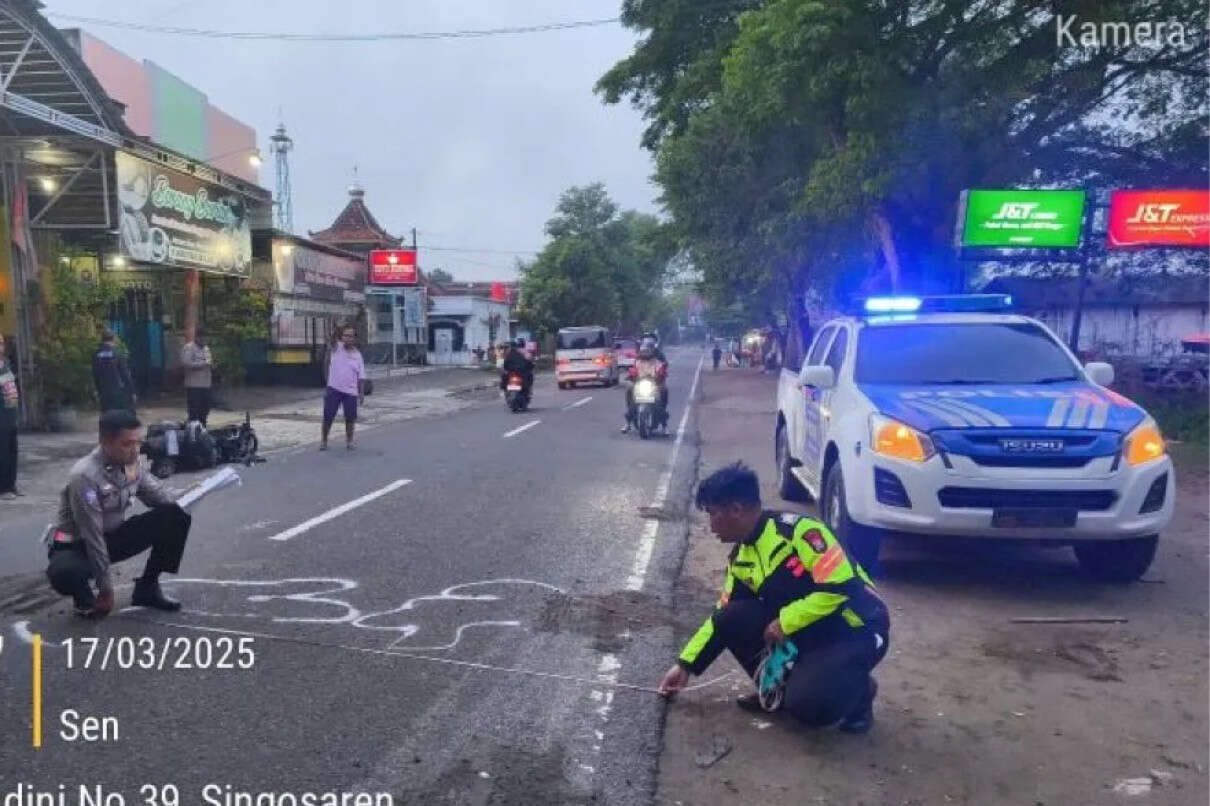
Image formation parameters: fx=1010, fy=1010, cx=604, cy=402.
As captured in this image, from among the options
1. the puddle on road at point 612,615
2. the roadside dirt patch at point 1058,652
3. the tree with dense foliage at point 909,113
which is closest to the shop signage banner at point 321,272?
the tree with dense foliage at point 909,113

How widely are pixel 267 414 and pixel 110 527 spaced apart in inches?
638

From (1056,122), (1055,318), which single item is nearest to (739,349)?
(1055,318)

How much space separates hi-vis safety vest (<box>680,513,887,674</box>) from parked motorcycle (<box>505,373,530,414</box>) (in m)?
17.0

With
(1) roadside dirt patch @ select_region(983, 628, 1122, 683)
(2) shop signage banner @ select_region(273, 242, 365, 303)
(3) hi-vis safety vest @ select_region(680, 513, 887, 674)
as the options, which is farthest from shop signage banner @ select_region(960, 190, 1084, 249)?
(2) shop signage banner @ select_region(273, 242, 365, 303)

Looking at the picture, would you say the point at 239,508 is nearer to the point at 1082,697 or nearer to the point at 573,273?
the point at 1082,697

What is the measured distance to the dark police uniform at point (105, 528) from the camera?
5363mm

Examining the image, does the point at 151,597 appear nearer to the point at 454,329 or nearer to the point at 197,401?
the point at 197,401

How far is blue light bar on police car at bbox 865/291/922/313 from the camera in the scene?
8.06 meters

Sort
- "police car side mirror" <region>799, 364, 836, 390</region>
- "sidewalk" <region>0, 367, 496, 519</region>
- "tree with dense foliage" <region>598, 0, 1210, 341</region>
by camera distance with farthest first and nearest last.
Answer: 1. "tree with dense foliage" <region>598, 0, 1210, 341</region>
2. "sidewalk" <region>0, 367, 496, 519</region>
3. "police car side mirror" <region>799, 364, 836, 390</region>

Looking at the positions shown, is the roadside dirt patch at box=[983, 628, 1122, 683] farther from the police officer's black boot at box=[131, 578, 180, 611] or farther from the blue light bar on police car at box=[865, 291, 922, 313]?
the police officer's black boot at box=[131, 578, 180, 611]

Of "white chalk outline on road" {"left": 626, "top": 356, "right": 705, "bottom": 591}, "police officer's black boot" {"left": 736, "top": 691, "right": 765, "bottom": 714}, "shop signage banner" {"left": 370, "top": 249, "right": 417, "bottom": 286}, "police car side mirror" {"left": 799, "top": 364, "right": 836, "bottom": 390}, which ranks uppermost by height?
"shop signage banner" {"left": 370, "top": 249, "right": 417, "bottom": 286}

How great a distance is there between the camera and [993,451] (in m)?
6.10

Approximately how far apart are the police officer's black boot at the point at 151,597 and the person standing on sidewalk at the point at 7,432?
5.34 metres

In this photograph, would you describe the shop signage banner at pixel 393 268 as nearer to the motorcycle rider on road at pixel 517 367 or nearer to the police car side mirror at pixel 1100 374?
the motorcycle rider on road at pixel 517 367
